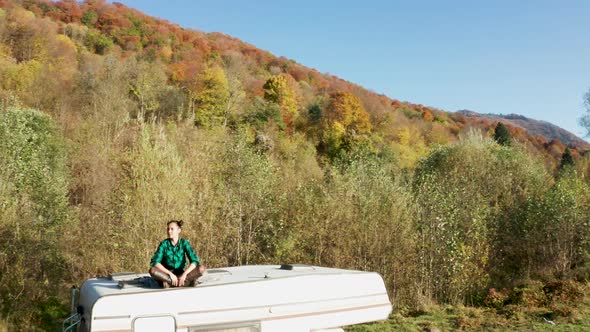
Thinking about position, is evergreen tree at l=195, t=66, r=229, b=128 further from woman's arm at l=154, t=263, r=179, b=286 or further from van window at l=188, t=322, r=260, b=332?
van window at l=188, t=322, r=260, b=332

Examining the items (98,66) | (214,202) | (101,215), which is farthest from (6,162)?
(98,66)

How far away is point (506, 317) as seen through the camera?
1436 cm

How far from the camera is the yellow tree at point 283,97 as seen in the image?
69.5 meters

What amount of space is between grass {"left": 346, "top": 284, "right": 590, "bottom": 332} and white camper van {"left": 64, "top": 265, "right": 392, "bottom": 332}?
5.57 metres

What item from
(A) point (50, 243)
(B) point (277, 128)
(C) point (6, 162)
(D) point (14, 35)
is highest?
(D) point (14, 35)

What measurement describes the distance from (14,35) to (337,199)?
5538cm

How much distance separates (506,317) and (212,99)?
1905 inches

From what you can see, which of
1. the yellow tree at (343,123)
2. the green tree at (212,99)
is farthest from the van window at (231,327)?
the yellow tree at (343,123)

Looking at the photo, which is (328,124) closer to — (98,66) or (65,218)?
(98,66)

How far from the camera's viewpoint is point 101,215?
18250 mm

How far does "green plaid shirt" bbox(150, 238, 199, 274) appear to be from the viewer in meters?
7.50

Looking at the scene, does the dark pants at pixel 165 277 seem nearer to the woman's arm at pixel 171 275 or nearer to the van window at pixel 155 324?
the woman's arm at pixel 171 275

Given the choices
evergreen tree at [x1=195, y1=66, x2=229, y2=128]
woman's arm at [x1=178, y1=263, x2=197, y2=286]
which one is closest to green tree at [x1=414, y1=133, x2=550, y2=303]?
woman's arm at [x1=178, y1=263, x2=197, y2=286]

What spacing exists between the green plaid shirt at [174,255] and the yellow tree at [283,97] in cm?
6082
